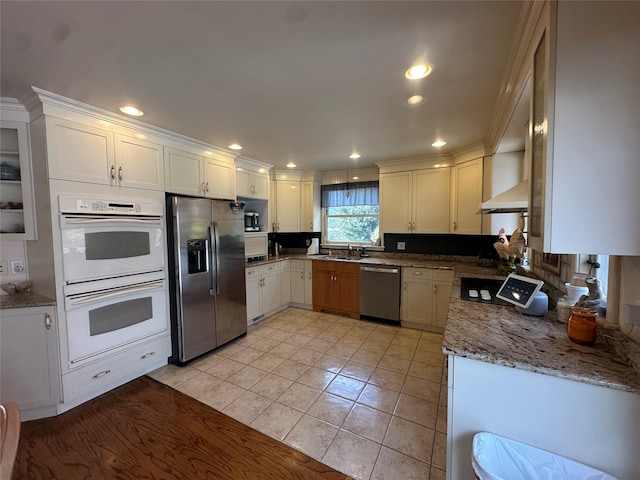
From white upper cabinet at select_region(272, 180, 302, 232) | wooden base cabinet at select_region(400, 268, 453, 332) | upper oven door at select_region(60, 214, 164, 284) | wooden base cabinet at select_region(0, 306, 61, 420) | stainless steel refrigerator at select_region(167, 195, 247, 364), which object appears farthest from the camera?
white upper cabinet at select_region(272, 180, 302, 232)

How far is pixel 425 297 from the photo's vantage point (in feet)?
11.2

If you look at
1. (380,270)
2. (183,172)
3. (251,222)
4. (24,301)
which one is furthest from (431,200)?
(24,301)

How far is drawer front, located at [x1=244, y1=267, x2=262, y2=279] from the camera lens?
140 inches

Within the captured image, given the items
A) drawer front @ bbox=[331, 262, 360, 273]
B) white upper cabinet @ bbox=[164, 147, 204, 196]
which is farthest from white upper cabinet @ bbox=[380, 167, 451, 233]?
white upper cabinet @ bbox=[164, 147, 204, 196]

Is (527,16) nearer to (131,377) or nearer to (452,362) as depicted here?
(452,362)

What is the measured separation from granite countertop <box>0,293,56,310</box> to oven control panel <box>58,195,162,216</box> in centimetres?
68

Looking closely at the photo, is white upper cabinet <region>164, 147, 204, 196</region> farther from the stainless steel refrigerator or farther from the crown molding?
the crown molding

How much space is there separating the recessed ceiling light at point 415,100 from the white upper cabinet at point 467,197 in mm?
1545

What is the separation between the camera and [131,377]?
2.42 m

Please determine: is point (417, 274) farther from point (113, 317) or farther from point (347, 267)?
point (113, 317)

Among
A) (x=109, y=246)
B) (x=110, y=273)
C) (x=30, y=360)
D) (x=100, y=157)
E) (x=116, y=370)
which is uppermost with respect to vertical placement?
(x=100, y=157)

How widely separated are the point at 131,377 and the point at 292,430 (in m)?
1.66

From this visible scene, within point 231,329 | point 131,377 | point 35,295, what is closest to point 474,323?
point 231,329

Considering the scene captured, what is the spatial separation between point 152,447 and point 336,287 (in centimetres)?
273
